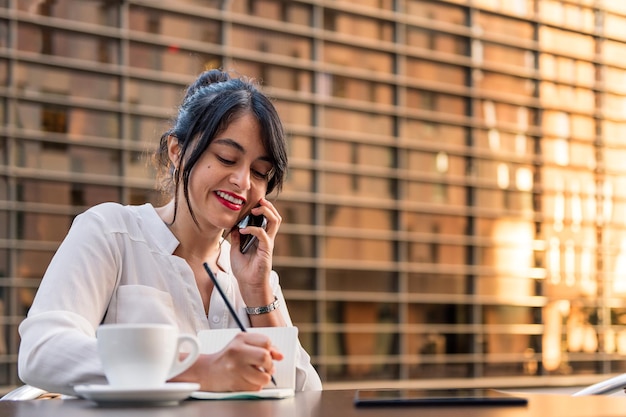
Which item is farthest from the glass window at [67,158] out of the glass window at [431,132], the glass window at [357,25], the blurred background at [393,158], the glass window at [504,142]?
the glass window at [504,142]

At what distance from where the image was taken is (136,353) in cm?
83

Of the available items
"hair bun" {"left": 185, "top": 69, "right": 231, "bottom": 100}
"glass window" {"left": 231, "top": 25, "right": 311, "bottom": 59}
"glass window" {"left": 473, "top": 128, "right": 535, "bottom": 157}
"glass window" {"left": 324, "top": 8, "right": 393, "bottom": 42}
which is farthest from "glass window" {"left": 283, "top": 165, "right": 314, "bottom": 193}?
"hair bun" {"left": 185, "top": 69, "right": 231, "bottom": 100}

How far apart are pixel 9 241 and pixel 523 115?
3861 mm

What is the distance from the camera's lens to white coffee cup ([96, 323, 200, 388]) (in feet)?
2.71

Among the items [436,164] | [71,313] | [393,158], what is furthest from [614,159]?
[71,313]

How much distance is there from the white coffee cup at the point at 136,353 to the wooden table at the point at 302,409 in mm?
30

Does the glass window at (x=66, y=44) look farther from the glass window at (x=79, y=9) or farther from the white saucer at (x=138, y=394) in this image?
the white saucer at (x=138, y=394)

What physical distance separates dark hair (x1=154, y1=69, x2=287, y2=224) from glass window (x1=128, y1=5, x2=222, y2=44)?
14.8 feet

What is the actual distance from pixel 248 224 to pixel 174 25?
468 cm

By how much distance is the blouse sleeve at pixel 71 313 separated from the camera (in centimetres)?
104

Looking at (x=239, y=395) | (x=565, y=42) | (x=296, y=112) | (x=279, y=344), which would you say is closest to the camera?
(x=239, y=395)

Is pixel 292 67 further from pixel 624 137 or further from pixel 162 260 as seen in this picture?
pixel 162 260

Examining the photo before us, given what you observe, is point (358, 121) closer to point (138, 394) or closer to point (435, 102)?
point (435, 102)

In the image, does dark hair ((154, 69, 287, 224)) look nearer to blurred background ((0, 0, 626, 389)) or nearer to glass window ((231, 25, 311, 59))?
blurred background ((0, 0, 626, 389))
